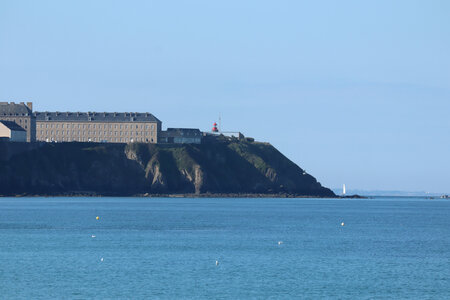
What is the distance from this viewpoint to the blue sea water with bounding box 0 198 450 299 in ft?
179

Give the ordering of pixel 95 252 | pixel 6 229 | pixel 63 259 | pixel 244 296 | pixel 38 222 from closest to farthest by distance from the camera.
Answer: pixel 244 296
pixel 63 259
pixel 95 252
pixel 6 229
pixel 38 222

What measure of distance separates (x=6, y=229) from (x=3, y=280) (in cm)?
4526

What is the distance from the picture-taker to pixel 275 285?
57.1m

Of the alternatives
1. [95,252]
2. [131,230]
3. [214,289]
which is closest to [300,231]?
[131,230]

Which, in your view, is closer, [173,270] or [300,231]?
[173,270]

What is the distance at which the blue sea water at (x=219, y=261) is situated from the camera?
179ft

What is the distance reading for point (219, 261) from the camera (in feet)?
228

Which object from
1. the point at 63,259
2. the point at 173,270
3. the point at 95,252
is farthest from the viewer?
the point at 95,252

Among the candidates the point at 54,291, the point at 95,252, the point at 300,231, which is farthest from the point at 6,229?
the point at 54,291

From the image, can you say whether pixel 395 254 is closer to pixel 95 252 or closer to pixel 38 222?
pixel 95 252

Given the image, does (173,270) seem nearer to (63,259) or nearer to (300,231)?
(63,259)

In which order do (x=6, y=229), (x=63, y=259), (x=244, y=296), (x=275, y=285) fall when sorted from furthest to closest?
1. (x=6, y=229)
2. (x=63, y=259)
3. (x=275, y=285)
4. (x=244, y=296)

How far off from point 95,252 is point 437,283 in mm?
33106

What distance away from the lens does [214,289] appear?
55.2 m
